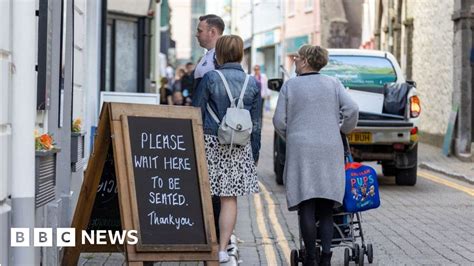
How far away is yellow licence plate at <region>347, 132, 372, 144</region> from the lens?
15.4m

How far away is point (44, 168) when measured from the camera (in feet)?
25.6

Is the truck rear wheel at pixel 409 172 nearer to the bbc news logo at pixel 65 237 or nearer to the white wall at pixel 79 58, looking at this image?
the white wall at pixel 79 58

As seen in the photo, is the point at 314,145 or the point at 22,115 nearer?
the point at 22,115

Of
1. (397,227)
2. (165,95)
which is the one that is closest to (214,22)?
(397,227)

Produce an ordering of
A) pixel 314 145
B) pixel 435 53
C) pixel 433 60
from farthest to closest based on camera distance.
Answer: pixel 433 60, pixel 435 53, pixel 314 145

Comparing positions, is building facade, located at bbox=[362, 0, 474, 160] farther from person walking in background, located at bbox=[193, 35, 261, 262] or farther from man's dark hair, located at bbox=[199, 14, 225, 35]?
person walking in background, located at bbox=[193, 35, 261, 262]

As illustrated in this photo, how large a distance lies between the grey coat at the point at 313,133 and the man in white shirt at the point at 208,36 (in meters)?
1.07

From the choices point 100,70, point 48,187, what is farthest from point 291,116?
point 100,70

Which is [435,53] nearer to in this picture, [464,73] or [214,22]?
[464,73]

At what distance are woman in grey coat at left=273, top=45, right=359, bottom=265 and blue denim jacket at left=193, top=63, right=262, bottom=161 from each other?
0.35 metres

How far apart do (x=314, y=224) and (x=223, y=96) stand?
4.02ft

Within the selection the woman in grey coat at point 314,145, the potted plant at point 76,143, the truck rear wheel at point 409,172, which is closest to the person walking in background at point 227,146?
the woman in grey coat at point 314,145

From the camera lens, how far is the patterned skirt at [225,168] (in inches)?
336

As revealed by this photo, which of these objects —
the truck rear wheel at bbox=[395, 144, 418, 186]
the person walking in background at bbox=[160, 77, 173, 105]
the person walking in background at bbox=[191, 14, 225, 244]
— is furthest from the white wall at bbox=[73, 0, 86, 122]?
the person walking in background at bbox=[160, 77, 173, 105]
